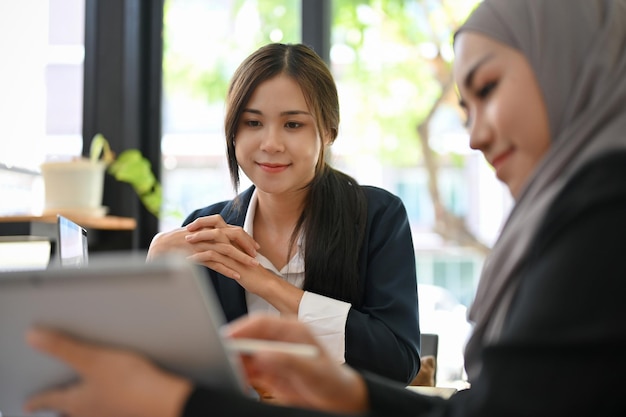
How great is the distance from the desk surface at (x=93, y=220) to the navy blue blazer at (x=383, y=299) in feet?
2.80

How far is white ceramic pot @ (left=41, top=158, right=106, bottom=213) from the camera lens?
2836mm

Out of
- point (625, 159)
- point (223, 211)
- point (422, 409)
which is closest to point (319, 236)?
point (223, 211)

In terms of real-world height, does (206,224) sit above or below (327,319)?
above

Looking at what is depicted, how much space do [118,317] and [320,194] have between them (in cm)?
122

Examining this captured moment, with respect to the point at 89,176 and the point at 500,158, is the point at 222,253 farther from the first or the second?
the point at 89,176

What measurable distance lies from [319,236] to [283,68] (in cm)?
41

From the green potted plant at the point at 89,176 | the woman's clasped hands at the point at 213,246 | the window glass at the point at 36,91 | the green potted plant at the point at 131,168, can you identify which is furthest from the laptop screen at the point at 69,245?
the green potted plant at the point at 131,168

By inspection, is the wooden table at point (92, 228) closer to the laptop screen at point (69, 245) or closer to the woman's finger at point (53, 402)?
the laptop screen at point (69, 245)

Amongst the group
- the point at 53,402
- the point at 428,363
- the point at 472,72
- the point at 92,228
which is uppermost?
the point at 472,72

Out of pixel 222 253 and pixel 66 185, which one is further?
pixel 66 185

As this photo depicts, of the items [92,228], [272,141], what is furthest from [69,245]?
[92,228]

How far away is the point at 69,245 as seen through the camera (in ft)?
4.72

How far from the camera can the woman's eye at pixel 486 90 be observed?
0.97m

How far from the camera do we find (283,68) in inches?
71.7
